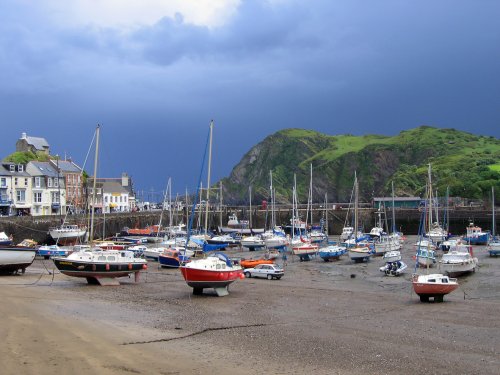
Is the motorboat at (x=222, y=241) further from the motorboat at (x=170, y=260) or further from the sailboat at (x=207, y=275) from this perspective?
the sailboat at (x=207, y=275)

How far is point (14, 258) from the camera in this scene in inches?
1704

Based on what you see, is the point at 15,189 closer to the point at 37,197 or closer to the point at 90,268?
the point at 37,197

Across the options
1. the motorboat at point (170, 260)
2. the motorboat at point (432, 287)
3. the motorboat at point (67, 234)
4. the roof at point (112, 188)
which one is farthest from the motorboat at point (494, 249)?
the roof at point (112, 188)

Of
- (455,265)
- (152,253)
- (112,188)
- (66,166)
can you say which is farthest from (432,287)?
(112,188)

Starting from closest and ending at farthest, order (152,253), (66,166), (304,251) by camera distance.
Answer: (152,253) < (304,251) < (66,166)

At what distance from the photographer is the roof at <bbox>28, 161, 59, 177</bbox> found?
10053 centimetres

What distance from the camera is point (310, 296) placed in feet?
120

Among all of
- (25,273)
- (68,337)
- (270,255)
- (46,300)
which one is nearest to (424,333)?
(68,337)

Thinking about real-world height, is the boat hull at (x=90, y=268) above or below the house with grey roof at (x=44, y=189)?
below

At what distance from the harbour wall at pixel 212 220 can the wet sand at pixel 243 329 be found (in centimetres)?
3980

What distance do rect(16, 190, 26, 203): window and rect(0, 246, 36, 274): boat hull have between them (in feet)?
182

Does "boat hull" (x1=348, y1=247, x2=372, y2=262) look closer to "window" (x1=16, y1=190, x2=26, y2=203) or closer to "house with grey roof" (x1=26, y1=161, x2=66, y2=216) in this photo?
"house with grey roof" (x1=26, y1=161, x2=66, y2=216)

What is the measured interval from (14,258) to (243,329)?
25.5 m

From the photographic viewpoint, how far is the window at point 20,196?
96.1m
